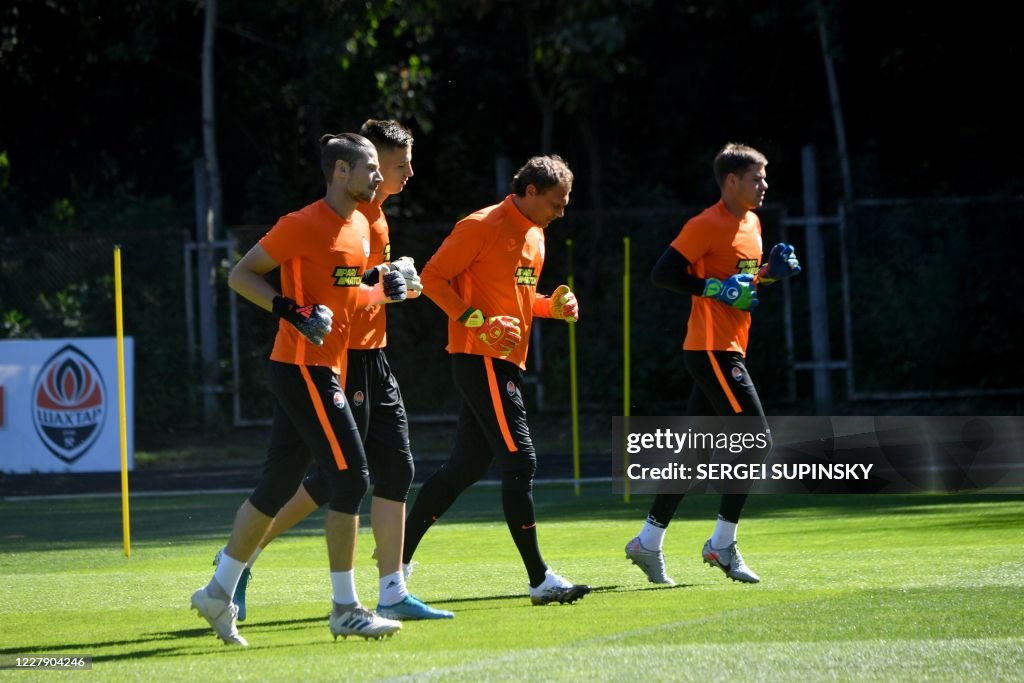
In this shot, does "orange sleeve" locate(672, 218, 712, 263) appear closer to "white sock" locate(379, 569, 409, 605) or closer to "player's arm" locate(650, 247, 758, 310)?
"player's arm" locate(650, 247, 758, 310)

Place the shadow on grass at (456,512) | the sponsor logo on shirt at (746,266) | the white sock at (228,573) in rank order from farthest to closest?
the shadow on grass at (456,512)
the sponsor logo on shirt at (746,266)
the white sock at (228,573)

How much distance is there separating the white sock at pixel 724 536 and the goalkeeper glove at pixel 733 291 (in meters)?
1.15

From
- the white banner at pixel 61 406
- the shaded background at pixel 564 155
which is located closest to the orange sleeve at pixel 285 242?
the white banner at pixel 61 406

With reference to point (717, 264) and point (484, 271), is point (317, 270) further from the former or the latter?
point (717, 264)

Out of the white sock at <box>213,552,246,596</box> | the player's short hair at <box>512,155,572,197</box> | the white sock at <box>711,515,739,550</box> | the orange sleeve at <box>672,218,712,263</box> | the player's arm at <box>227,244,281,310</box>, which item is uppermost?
the player's short hair at <box>512,155,572,197</box>

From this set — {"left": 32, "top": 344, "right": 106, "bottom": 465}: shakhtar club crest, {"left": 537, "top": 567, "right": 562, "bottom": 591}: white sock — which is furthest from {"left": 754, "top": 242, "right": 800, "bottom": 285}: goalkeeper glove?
{"left": 32, "top": 344, "right": 106, "bottom": 465}: shakhtar club crest

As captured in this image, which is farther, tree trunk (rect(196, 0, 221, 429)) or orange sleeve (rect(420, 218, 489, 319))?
tree trunk (rect(196, 0, 221, 429))

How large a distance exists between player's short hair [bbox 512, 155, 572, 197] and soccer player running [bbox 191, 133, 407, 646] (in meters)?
1.13

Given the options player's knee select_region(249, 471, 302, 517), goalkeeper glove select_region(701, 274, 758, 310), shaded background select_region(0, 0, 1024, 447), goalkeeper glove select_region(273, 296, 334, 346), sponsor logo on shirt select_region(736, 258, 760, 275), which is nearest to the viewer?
goalkeeper glove select_region(273, 296, 334, 346)

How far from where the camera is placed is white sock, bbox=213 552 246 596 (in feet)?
23.1

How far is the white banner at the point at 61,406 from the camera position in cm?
1566

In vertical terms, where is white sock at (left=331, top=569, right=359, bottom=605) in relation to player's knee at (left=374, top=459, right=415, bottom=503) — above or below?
below

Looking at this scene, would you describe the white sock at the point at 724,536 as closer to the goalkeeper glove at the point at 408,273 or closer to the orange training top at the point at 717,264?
the orange training top at the point at 717,264

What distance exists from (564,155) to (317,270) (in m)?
17.3
